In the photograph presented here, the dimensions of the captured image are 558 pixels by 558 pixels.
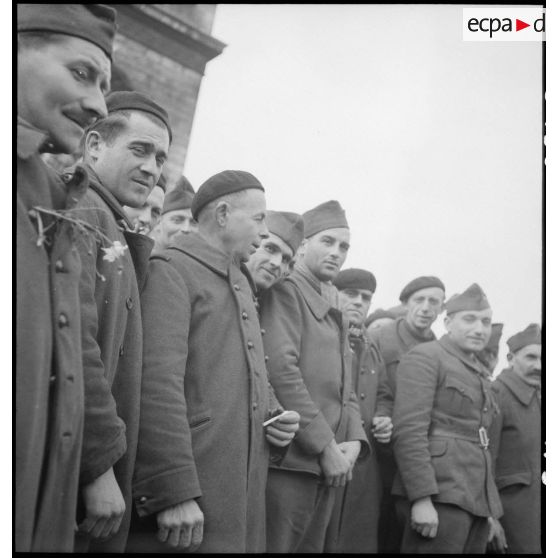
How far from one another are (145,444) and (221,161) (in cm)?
144

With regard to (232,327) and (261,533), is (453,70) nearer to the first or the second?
(232,327)

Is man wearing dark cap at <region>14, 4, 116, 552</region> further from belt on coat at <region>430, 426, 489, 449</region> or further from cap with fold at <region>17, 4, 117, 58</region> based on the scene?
belt on coat at <region>430, 426, 489, 449</region>

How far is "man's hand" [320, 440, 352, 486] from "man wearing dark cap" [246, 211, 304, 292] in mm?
790

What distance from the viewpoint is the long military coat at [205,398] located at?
100 inches

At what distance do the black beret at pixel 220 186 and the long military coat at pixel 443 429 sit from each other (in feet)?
4.73

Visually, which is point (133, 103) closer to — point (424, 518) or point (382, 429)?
point (382, 429)

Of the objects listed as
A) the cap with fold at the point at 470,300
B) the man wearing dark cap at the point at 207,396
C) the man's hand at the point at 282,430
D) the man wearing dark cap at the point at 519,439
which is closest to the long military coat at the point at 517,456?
the man wearing dark cap at the point at 519,439

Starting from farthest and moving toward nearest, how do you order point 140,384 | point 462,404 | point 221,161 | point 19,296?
point 462,404, point 221,161, point 140,384, point 19,296

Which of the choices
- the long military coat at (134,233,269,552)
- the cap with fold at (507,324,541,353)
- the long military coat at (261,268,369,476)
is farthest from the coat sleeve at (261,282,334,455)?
the cap with fold at (507,324,541,353)

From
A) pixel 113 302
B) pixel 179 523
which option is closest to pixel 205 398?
pixel 179 523

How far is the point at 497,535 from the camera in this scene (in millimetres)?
4051

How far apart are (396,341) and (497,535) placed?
1.19m

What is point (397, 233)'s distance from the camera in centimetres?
398

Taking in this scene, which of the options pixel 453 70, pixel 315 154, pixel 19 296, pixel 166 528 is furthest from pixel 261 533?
pixel 453 70
